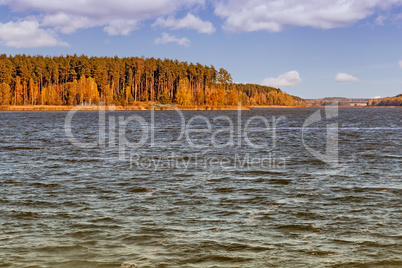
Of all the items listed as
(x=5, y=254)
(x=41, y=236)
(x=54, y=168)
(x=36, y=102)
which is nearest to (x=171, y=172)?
(x=54, y=168)

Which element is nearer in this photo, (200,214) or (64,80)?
(200,214)

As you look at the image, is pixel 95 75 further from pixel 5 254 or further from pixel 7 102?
pixel 5 254

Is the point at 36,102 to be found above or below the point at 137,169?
above

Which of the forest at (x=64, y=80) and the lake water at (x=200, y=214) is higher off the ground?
the forest at (x=64, y=80)

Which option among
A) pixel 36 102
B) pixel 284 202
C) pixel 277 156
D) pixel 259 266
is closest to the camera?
pixel 259 266

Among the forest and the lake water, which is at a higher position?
the forest

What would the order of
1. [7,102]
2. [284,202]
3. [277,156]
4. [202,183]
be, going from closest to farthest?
[284,202] → [202,183] → [277,156] → [7,102]

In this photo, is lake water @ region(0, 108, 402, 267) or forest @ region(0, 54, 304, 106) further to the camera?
forest @ region(0, 54, 304, 106)

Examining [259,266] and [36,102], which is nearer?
[259,266]

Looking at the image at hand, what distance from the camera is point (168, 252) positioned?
948cm

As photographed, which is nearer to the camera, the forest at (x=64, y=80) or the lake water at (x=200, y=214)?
the lake water at (x=200, y=214)

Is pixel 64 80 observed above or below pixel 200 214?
above

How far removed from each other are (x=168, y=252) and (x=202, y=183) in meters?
8.42

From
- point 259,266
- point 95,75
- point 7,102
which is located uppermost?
point 95,75
